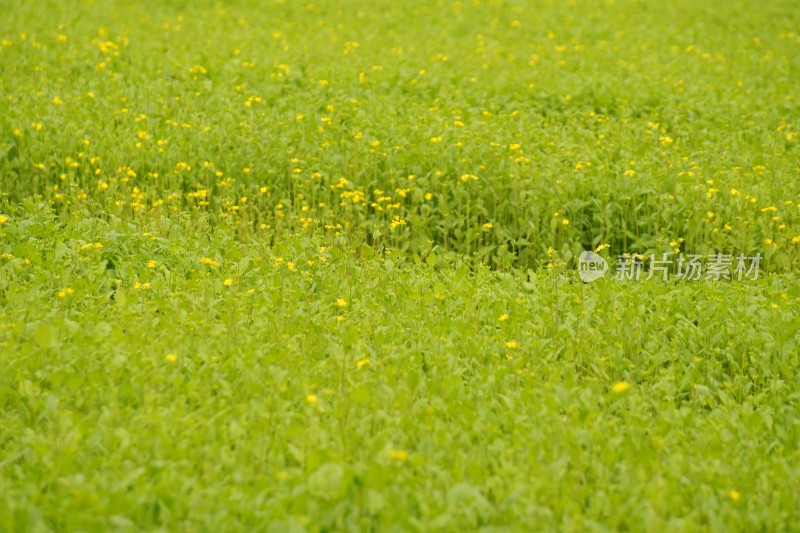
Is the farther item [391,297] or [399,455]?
[391,297]

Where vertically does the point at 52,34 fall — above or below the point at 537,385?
above

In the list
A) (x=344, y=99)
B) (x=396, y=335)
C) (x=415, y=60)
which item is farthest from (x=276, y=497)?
(x=415, y=60)

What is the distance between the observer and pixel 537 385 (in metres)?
4.25

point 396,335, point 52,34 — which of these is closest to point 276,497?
point 396,335

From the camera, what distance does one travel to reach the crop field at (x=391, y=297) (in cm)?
333

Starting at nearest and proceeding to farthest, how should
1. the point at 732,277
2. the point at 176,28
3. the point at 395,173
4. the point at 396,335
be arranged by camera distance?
the point at 396,335 → the point at 732,277 → the point at 395,173 → the point at 176,28

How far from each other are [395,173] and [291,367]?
11.1 ft

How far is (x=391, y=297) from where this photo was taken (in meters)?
5.21

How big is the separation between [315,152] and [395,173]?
0.85 m

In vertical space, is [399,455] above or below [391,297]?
above

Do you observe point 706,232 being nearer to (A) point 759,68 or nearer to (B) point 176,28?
(A) point 759,68

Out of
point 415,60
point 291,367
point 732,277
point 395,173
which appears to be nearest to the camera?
point 291,367

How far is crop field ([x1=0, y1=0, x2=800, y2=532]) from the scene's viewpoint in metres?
3.33

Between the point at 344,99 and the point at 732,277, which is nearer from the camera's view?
the point at 732,277
